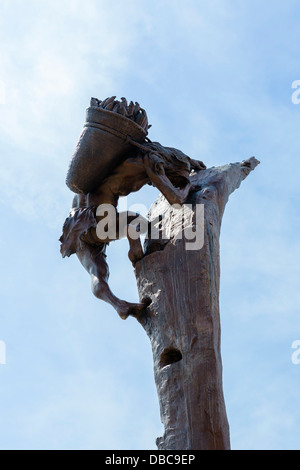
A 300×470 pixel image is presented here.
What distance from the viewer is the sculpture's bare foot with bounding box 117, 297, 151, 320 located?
8109 millimetres

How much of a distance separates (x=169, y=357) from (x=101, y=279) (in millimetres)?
1000

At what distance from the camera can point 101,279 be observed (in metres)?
8.42

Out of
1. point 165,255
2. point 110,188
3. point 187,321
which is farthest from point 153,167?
point 187,321

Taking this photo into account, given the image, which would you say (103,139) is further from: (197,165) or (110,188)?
(197,165)

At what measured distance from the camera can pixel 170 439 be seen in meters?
7.45

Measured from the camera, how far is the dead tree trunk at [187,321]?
7426 millimetres

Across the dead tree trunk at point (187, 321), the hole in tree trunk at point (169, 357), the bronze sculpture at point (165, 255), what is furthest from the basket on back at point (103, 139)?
the hole in tree trunk at point (169, 357)

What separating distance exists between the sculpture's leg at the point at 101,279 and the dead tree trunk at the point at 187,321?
16cm

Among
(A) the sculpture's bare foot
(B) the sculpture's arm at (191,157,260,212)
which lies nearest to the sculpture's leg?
(A) the sculpture's bare foot

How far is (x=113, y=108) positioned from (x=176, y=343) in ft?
7.27

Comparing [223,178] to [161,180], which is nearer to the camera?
[161,180]

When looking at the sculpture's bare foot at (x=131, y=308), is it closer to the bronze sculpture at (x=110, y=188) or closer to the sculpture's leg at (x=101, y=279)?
the sculpture's leg at (x=101, y=279)

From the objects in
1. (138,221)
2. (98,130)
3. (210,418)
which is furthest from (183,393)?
(98,130)
